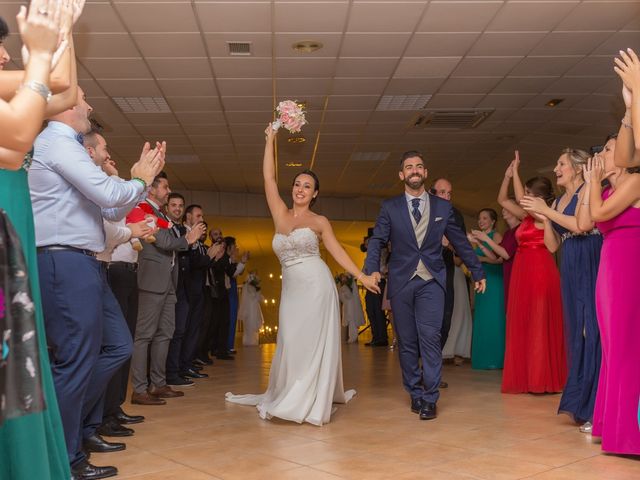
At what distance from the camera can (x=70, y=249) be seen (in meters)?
2.94

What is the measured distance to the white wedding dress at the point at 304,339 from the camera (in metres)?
4.45

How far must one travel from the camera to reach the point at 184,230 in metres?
6.16

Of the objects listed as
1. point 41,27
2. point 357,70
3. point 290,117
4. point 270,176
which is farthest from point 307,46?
point 41,27

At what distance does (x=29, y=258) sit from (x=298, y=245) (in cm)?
275

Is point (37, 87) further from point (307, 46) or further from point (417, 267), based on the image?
point (307, 46)

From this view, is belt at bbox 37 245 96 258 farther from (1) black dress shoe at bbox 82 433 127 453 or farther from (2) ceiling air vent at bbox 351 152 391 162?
(2) ceiling air vent at bbox 351 152 391 162

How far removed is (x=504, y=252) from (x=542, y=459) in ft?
11.7

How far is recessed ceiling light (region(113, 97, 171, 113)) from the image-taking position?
30.9 feet

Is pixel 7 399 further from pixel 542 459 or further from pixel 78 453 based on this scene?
pixel 542 459

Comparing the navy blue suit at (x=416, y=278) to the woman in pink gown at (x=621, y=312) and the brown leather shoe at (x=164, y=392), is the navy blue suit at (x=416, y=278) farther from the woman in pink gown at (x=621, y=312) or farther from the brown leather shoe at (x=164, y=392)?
the brown leather shoe at (x=164, y=392)

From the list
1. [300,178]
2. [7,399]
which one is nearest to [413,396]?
[300,178]

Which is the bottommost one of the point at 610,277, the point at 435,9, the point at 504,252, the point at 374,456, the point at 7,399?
the point at 374,456

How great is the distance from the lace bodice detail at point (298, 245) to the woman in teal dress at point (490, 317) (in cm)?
304

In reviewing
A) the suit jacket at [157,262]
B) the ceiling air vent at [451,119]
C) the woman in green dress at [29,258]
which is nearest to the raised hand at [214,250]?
the suit jacket at [157,262]
